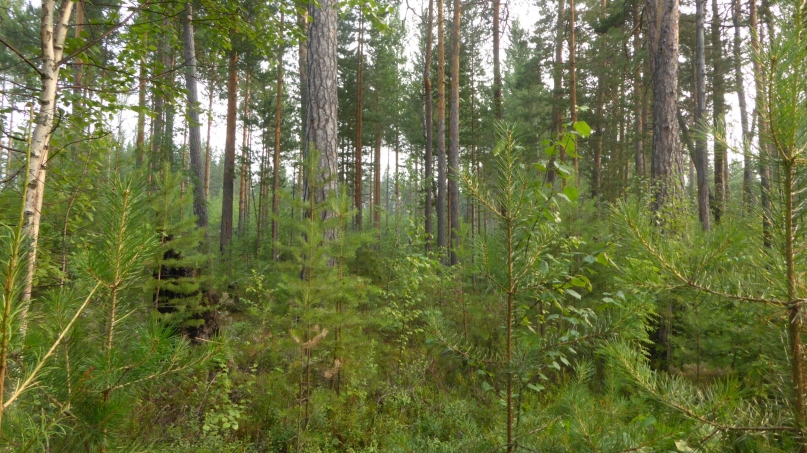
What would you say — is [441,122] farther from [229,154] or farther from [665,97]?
[229,154]

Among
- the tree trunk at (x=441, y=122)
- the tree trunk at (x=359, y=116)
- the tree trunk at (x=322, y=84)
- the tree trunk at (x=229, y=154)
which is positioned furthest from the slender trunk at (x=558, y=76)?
the tree trunk at (x=229, y=154)

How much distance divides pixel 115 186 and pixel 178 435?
3.08 meters

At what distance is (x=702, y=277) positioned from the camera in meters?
1.26

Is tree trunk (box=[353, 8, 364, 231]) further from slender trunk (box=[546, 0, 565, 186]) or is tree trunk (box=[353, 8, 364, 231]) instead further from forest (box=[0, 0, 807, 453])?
forest (box=[0, 0, 807, 453])

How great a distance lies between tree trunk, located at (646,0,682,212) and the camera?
257 inches

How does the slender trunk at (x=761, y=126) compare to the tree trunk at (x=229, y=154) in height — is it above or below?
below

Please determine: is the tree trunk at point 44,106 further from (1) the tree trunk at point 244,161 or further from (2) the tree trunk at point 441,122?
(1) the tree trunk at point 244,161

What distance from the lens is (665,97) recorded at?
673 cm

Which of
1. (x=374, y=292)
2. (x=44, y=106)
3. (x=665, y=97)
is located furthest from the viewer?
(x=665, y=97)

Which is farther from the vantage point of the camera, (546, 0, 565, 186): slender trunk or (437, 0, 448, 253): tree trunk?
(546, 0, 565, 186): slender trunk

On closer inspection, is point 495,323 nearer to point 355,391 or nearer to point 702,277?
point 355,391

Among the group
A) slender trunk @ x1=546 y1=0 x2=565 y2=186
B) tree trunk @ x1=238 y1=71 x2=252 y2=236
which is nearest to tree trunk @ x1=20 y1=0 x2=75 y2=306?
slender trunk @ x1=546 y1=0 x2=565 y2=186

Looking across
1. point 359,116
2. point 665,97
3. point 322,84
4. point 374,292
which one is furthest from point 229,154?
point 665,97

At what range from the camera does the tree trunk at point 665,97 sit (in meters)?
6.54
